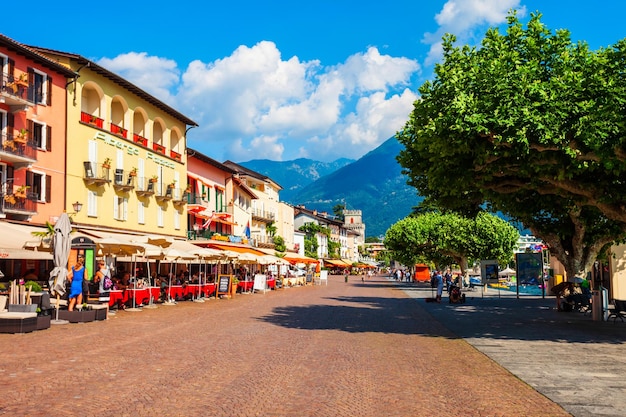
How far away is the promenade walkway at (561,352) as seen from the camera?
829 cm

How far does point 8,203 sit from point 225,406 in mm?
24251

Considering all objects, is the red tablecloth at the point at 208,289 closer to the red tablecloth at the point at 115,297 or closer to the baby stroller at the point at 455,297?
the red tablecloth at the point at 115,297

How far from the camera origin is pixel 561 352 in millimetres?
12750

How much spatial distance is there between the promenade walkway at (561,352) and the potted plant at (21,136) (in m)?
20.1

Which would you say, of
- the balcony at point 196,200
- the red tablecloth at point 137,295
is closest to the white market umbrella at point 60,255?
the red tablecloth at point 137,295

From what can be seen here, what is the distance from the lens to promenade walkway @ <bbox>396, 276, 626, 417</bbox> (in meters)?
8.29

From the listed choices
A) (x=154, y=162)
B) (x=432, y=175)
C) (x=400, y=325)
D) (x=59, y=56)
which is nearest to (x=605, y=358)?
(x=432, y=175)

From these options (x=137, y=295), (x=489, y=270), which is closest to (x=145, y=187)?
(x=137, y=295)

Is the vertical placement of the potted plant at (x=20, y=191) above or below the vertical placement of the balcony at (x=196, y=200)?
below

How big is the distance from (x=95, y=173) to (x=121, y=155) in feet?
11.9

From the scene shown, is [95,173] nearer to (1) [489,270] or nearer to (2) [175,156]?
(2) [175,156]

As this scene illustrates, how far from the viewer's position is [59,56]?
32.8m

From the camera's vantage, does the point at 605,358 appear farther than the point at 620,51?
No

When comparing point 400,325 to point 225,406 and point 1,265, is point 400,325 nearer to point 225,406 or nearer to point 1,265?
point 225,406
